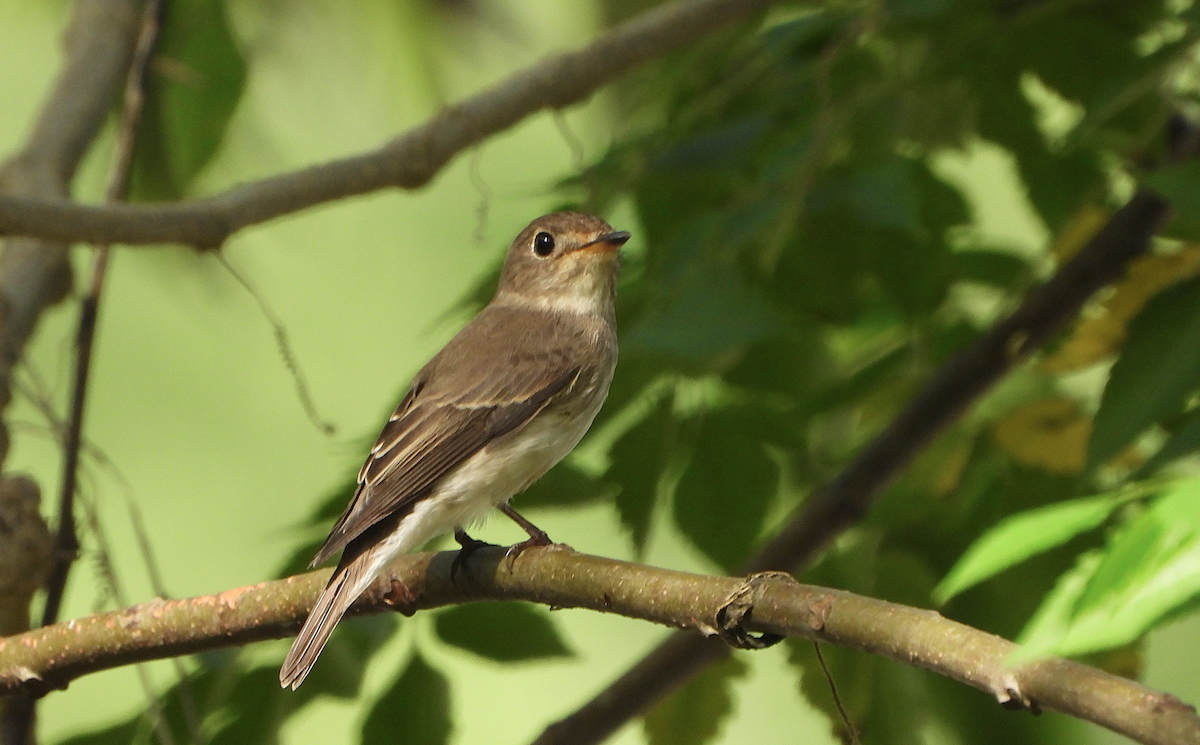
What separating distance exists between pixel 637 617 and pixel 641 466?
664mm

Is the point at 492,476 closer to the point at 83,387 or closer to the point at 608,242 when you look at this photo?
the point at 608,242

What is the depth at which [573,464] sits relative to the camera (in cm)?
242

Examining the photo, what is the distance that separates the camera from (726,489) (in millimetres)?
2275

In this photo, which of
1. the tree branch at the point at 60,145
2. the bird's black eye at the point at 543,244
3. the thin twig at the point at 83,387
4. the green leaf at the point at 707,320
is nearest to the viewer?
the green leaf at the point at 707,320

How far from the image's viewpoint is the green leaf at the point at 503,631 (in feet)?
7.21

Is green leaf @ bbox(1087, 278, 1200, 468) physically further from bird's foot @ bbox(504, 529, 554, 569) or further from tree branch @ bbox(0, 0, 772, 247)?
tree branch @ bbox(0, 0, 772, 247)

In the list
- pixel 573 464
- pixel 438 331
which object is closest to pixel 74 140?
pixel 438 331

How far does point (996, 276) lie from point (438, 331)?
1.18m

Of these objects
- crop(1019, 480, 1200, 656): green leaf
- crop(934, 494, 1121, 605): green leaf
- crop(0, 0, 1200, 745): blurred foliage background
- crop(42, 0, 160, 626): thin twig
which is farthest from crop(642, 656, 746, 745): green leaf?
crop(1019, 480, 1200, 656): green leaf

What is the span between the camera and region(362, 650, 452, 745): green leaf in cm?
219

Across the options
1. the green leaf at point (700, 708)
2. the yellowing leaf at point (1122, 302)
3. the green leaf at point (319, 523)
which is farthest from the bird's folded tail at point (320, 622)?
the yellowing leaf at point (1122, 302)

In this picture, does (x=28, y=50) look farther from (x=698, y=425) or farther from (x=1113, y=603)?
(x=1113, y=603)

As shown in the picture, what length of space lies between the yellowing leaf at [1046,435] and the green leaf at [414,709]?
3.73 feet

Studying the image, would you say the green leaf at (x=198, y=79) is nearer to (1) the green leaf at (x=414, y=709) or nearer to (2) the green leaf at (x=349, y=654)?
(2) the green leaf at (x=349, y=654)
